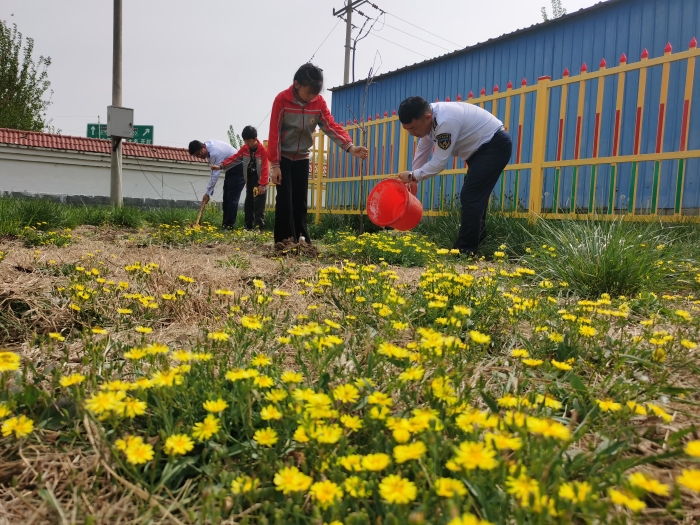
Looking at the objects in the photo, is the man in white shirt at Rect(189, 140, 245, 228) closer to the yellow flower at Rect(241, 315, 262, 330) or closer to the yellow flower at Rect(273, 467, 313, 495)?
the yellow flower at Rect(241, 315, 262, 330)

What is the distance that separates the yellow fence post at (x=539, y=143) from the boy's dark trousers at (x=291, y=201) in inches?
106

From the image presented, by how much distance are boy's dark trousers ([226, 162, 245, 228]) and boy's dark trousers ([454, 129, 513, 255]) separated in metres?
4.51

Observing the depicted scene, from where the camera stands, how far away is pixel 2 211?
539 centimetres

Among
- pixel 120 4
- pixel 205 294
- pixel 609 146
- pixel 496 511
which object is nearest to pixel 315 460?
pixel 496 511

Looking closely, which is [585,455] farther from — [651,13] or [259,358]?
[651,13]

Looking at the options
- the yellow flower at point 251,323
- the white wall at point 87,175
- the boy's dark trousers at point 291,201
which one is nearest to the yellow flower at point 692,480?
the yellow flower at point 251,323

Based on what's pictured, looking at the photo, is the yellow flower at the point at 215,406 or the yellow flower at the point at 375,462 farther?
the yellow flower at the point at 215,406

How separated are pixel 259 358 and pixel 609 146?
7.64 m

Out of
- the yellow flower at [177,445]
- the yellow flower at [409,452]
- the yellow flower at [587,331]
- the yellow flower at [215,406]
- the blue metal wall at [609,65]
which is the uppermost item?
the blue metal wall at [609,65]

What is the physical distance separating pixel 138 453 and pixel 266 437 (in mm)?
248

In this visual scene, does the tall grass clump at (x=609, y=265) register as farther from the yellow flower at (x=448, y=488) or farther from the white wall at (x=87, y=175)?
the white wall at (x=87, y=175)

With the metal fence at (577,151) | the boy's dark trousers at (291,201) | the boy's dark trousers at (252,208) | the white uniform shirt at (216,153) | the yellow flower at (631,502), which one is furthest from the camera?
the white uniform shirt at (216,153)

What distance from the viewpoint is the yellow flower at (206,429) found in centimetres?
99

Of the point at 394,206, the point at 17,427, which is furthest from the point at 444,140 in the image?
the point at 17,427
